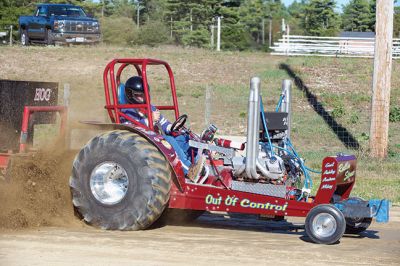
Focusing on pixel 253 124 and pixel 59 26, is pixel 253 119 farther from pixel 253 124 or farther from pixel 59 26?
pixel 59 26

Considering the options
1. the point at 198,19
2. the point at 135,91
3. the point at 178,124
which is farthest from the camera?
the point at 198,19

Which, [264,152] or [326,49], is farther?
[326,49]

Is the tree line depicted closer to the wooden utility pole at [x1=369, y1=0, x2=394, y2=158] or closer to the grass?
the grass

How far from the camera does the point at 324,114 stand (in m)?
24.1

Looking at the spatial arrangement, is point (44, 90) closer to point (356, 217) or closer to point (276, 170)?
point (276, 170)

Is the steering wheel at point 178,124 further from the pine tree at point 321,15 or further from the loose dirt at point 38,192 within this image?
the pine tree at point 321,15

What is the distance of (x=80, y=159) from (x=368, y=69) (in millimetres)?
22768

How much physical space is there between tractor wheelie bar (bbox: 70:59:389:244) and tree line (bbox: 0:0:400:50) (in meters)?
35.1

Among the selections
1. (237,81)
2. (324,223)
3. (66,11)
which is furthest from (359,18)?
(324,223)

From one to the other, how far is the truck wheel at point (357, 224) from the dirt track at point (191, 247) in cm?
10

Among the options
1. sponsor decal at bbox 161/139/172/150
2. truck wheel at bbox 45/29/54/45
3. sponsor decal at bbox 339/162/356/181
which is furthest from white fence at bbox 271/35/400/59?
sponsor decal at bbox 161/139/172/150

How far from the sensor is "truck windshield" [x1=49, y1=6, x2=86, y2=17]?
32156 mm

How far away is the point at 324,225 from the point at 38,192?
3.23 m

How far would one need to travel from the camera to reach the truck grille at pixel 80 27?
31.3 m
